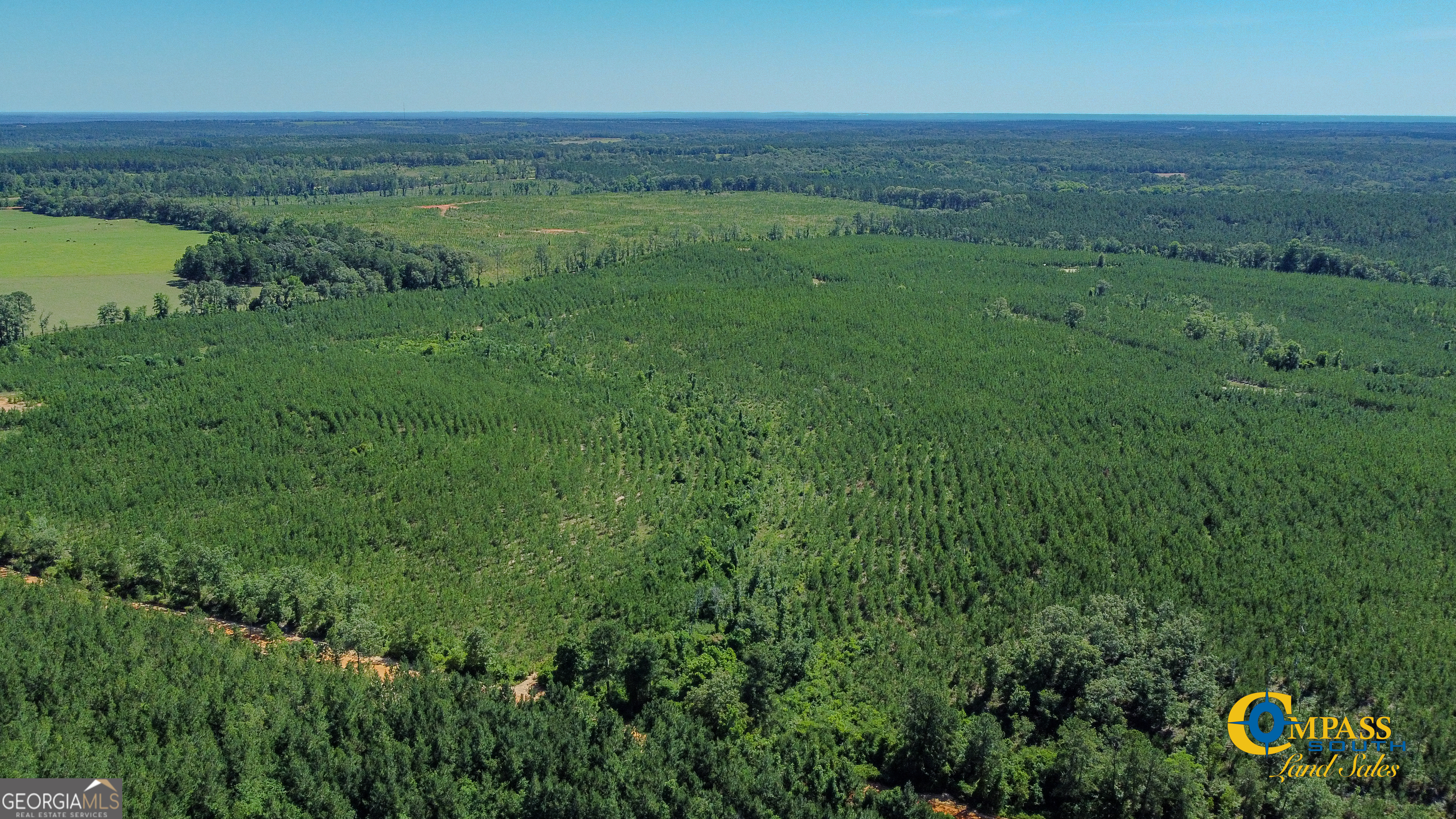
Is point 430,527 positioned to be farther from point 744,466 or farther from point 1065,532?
point 1065,532

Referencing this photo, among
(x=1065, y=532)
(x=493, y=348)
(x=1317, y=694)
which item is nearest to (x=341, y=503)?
(x=493, y=348)

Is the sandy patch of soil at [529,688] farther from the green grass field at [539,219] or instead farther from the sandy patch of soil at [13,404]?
the green grass field at [539,219]

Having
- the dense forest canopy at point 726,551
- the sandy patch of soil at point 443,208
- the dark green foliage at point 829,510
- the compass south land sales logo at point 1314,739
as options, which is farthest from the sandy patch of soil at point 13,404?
the sandy patch of soil at point 443,208

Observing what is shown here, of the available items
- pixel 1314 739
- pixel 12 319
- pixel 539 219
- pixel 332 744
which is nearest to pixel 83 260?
pixel 12 319

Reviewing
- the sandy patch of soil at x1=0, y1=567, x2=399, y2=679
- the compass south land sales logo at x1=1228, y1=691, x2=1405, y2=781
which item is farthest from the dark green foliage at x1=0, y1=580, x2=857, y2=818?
the compass south land sales logo at x1=1228, y1=691, x2=1405, y2=781

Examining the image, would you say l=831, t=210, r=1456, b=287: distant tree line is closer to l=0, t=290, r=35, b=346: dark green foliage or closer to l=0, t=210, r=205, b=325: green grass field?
l=0, t=210, r=205, b=325: green grass field
